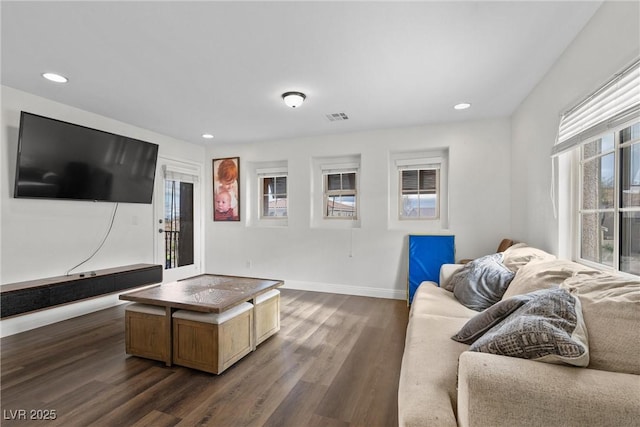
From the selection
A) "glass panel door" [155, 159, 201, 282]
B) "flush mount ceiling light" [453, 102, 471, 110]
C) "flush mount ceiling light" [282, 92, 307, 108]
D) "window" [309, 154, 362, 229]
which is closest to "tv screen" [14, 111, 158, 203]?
"glass panel door" [155, 159, 201, 282]

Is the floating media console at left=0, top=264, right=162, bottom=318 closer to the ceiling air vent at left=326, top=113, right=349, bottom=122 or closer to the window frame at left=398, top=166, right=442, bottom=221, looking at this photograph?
the ceiling air vent at left=326, top=113, right=349, bottom=122

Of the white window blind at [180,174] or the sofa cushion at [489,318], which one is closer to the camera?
the sofa cushion at [489,318]

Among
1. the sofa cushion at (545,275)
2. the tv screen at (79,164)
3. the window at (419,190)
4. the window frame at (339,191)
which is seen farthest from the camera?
the window frame at (339,191)

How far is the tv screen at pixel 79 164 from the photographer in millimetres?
2891

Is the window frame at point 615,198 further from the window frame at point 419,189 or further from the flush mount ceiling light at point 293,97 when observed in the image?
the flush mount ceiling light at point 293,97

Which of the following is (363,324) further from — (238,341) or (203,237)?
(203,237)

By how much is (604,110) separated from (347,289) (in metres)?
3.43

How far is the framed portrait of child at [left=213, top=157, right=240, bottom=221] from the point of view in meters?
→ 5.19

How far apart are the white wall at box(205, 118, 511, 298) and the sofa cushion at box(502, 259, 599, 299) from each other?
78.8 inches

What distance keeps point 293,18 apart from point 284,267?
3.65 metres

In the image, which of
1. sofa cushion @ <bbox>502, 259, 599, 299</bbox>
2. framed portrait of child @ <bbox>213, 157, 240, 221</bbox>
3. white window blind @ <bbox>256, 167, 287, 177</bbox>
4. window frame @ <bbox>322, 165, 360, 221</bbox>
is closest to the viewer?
sofa cushion @ <bbox>502, 259, 599, 299</bbox>

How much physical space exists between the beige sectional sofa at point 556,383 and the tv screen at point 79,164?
3.75 m

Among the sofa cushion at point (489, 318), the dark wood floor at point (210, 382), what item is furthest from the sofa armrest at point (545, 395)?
the dark wood floor at point (210, 382)

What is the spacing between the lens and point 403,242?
13.8 feet
